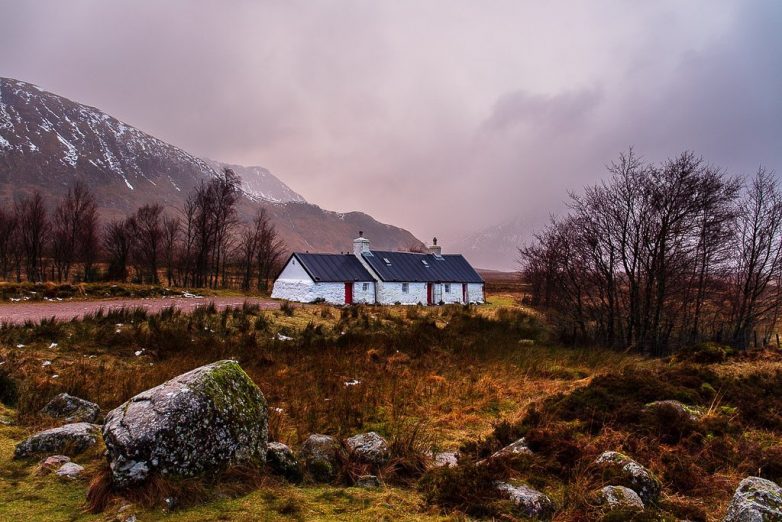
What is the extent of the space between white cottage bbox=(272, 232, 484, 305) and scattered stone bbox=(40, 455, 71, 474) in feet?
113

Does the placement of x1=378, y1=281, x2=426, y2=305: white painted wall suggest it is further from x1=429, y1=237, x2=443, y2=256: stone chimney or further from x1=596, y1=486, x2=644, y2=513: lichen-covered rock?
x1=596, y1=486, x2=644, y2=513: lichen-covered rock

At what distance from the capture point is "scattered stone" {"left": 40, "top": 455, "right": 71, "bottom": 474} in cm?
533

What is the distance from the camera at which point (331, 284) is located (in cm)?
4125

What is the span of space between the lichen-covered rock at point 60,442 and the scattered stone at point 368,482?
12.1 feet

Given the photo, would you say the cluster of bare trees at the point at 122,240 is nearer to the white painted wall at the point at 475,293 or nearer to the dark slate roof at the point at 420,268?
the dark slate roof at the point at 420,268

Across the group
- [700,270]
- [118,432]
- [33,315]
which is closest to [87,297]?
[33,315]

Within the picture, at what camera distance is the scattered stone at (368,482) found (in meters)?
5.57

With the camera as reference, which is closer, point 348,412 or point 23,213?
point 348,412

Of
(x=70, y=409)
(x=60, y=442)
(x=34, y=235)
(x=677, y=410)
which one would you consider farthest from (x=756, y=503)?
(x=34, y=235)

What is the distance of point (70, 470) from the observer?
17.5 feet

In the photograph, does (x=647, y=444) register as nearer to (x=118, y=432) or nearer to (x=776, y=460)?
(x=776, y=460)

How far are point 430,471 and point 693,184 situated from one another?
22180 mm

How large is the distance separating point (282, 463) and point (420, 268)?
4389 cm

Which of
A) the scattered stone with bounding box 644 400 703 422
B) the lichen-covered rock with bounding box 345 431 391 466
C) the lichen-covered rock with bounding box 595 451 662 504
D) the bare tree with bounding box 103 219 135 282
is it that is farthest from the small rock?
the bare tree with bounding box 103 219 135 282
